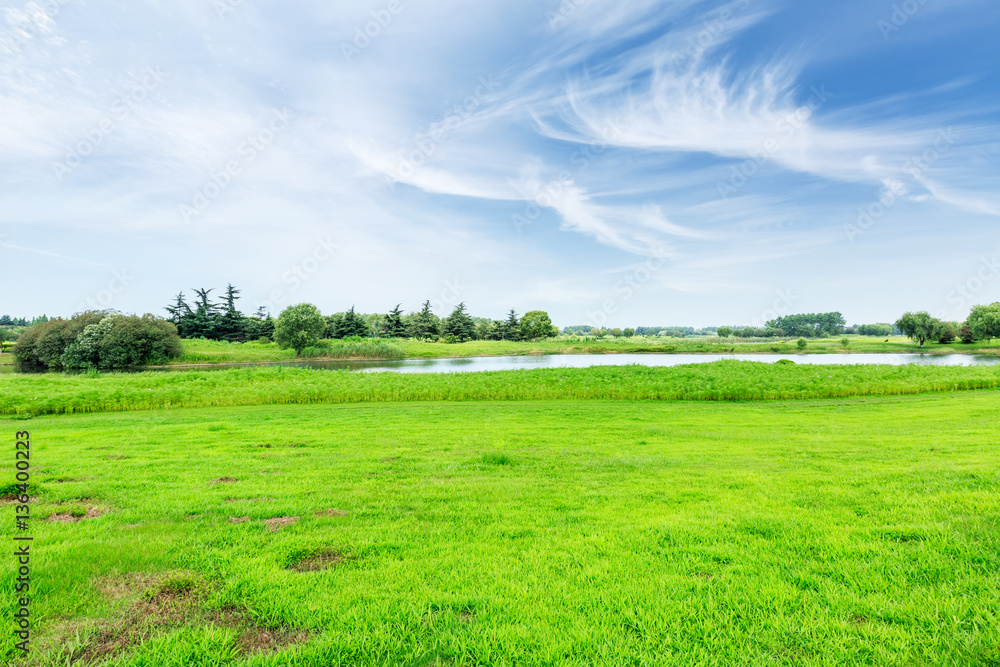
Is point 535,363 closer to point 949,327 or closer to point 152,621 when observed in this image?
point 152,621

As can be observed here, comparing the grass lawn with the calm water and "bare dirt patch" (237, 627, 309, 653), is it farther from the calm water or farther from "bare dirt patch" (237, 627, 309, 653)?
the calm water

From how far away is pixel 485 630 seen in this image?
10.8 feet

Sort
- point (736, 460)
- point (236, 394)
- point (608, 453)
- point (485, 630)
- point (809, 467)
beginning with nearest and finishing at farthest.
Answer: point (485, 630) < point (809, 467) < point (736, 460) < point (608, 453) < point (236, 394)

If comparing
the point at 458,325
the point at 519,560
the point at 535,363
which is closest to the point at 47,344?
the point at 535,363

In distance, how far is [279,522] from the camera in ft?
18.0

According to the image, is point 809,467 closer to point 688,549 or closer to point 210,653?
point 688,549

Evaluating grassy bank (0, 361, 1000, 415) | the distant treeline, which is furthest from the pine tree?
grassy bank (0, 361, 1000, 415)

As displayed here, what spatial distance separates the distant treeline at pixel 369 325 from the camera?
7494cm

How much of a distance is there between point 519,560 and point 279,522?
319 centimetres

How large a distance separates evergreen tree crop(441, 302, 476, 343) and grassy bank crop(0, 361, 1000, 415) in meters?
75.0

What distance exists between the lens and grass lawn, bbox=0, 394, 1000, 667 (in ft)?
10.3

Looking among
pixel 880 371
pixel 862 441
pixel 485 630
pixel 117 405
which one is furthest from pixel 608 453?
pixel 880 371

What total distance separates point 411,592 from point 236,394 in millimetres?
24064

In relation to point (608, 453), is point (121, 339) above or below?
above
